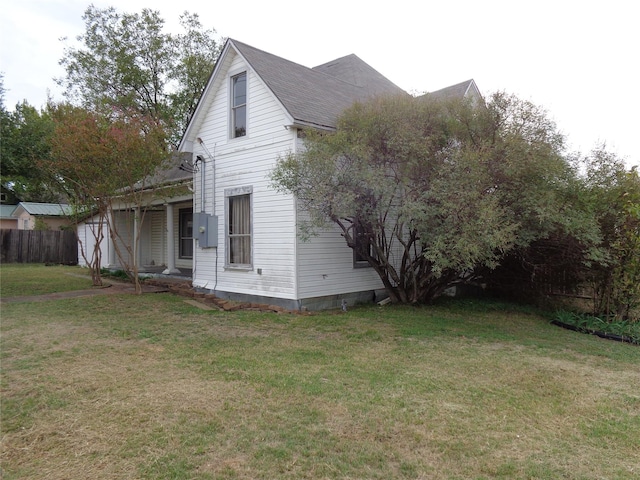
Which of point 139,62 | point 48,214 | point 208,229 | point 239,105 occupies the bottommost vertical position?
point 208,229

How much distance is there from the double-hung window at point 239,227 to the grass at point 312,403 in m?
2.95

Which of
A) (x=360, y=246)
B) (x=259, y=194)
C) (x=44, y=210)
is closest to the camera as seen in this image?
(x=360, y=246)

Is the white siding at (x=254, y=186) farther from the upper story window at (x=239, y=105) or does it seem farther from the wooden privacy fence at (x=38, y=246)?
the wooden privacy fence at (x=38, y=246)

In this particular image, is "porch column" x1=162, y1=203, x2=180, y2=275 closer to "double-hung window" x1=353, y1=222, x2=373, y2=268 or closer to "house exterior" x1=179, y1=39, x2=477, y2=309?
"house exterior" x1=179, y1=39, x2=477, y2=309

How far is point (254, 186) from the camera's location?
9906mm

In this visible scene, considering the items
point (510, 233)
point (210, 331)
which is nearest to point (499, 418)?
point (510, 233)

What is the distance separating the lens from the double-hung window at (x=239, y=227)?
1017 cm

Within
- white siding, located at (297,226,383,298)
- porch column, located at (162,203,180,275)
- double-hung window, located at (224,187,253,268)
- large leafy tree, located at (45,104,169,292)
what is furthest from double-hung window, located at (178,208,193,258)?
white siding, located at (297,226,383,298)

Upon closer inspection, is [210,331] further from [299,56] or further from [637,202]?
[299,56]

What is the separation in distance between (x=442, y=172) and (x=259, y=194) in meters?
4.31

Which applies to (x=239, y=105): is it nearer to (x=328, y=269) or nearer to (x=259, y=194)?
(x=259, y=194)

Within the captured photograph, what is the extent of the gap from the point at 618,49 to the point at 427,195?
6.46 meters

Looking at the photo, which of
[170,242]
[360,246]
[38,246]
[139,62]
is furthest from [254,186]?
[38,246]

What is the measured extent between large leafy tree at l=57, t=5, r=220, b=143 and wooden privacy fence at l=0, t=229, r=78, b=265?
7.89 metres
